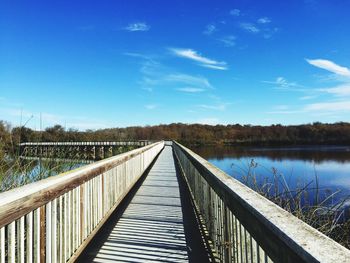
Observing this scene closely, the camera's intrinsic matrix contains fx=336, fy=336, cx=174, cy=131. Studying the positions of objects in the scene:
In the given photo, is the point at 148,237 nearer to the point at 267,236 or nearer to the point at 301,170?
the point at 267,236

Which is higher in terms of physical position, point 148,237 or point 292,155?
point 148,237

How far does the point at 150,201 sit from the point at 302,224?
561 cm

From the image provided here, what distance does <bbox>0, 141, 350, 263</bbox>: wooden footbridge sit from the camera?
152 cm

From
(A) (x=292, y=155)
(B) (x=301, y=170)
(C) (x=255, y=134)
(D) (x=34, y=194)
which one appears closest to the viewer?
(D) (x=34, y=194)

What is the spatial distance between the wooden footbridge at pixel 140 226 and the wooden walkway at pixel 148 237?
12mm

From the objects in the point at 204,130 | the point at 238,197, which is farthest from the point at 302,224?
the point at 204,130

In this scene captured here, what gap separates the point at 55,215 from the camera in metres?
2.98

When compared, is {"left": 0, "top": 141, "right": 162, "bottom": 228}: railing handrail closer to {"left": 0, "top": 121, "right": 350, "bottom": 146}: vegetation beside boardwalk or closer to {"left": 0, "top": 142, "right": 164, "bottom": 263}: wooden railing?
{"left": 0, "top": 142, "right": 164, "bottom": 263}: wooden railing

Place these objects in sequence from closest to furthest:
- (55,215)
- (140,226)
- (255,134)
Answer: (55,215) → (140,226) → (255,134)

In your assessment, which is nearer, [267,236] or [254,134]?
[267,236]

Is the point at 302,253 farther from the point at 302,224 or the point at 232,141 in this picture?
the point at 232,141

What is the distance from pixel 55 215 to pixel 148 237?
1.69m

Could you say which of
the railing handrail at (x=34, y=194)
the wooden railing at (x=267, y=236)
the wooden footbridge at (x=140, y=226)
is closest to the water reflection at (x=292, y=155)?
the wooden footbridge at (x=140, y=226)

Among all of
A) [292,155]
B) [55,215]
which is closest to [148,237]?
[55,215]
